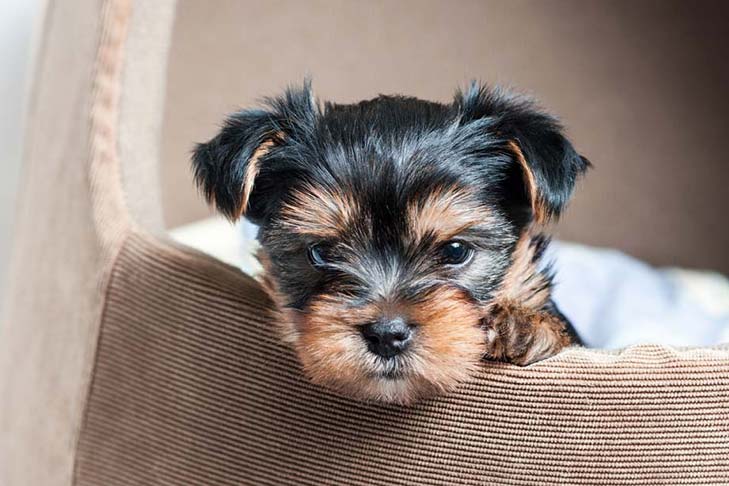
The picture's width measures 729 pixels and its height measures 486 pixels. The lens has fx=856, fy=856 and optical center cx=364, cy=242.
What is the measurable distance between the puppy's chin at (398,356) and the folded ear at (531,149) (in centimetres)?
33

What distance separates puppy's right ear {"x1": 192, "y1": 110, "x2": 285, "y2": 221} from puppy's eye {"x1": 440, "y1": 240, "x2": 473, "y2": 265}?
1.63ft

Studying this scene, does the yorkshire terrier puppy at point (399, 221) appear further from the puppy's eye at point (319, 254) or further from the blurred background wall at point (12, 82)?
the blurred background wall at point (12, 82)

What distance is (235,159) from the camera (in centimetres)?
210

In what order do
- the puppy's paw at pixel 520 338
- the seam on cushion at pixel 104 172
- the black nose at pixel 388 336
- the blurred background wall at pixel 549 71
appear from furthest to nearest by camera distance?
the blurred background wall at pixel 549 71, the seam on cushion at pixel 104 172, the puppy's paw at pixel 520 338, the black nose at pixel 388 336

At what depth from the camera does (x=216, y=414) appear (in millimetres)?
2129

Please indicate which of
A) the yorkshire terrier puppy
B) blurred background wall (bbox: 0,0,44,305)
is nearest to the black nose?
the yorkshire terrier puppy

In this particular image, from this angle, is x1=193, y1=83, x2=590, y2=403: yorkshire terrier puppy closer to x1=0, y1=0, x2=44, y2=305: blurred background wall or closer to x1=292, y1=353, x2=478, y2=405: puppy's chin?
x1=292, y1=353, x2=478, y2=405: puppy's chin

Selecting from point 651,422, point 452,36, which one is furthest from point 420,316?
point 452,36

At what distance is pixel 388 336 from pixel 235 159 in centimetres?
62

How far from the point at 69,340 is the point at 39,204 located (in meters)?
0.59

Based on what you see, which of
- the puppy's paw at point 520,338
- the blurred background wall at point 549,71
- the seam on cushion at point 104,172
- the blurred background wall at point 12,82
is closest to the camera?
the puppy's paw at point 520,338

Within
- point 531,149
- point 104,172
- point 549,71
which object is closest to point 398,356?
point 531,149

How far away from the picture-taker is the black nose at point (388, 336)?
181 centimetres

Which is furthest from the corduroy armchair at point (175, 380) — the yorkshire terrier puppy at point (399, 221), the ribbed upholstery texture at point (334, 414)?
the yorkshire terrier puppy at point (399, 221)
